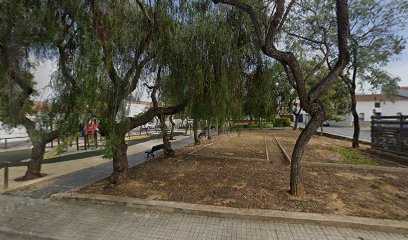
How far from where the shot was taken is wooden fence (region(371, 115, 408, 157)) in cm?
1006

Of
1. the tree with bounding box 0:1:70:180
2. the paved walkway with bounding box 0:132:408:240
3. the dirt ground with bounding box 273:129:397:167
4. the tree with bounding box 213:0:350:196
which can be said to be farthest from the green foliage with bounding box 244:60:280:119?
the tree with bounding box 0:1:70:180

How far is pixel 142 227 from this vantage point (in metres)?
4.07

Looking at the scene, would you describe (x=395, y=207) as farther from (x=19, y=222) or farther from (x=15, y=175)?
(x=15, y=175)

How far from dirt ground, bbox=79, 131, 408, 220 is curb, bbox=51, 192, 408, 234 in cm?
26

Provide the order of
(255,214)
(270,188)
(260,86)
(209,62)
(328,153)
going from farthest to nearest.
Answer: (328,153)
(260,86)
(270,188)
(209,62)
(255,214)

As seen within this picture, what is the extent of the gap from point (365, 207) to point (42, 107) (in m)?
6.97

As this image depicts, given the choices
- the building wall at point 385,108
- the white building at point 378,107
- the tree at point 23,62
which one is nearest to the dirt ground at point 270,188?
the tree at point 23,62

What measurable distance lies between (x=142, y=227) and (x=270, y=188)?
3.11 m

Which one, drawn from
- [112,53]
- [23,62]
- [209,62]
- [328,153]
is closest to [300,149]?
[209,62]

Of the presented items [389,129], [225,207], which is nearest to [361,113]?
[389,129]

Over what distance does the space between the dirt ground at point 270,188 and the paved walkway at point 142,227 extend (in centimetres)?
59

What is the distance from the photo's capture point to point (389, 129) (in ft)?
36.0

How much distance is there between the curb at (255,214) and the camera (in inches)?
158

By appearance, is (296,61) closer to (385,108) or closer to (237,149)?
(237,149)
